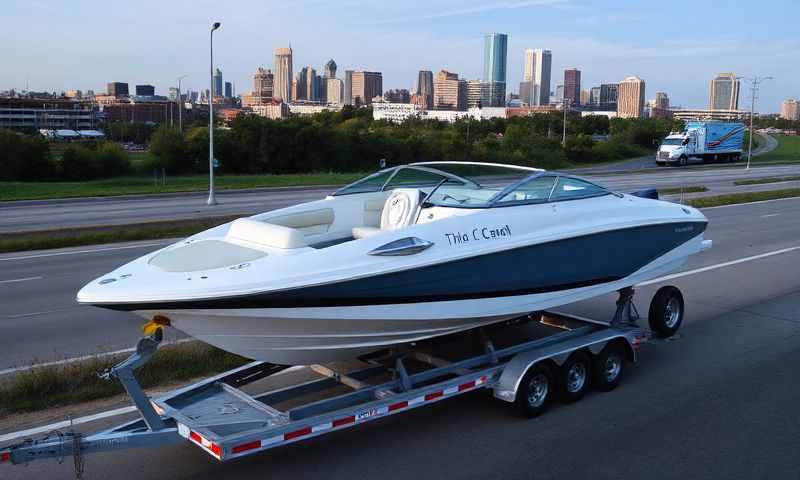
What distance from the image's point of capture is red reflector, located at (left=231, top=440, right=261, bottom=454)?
559cm

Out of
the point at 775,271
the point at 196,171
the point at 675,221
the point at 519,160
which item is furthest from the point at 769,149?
the point at 675,221

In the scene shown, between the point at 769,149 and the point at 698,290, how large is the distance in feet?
266

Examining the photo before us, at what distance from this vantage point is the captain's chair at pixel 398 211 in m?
7.96

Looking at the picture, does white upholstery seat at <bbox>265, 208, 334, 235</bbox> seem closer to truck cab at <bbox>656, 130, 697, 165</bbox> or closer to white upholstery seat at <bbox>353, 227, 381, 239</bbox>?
white upholstery seat at <bbox>353, 227, 381, 239</bbox>

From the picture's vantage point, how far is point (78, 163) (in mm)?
52000

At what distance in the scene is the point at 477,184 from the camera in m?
8.51

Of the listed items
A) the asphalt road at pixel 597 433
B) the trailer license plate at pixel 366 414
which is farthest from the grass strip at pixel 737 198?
the trailer license plate at pixel 366 414

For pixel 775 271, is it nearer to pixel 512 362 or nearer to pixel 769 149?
pixel 512 362

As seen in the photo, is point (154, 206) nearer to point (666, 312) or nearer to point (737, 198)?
point (737, 198)

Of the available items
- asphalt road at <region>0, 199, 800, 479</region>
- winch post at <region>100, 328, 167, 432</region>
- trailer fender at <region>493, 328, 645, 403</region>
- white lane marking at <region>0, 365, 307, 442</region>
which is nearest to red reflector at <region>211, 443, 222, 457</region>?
winch post at <region>100, 328, 167, 432</region>

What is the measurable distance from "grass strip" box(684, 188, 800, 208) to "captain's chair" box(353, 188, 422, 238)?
20.4 meters

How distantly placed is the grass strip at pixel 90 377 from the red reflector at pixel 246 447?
2.59m

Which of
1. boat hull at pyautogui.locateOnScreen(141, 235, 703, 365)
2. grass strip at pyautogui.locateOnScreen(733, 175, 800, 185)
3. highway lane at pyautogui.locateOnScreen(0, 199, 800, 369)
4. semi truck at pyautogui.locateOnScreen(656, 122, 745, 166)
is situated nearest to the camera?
boat hull at pyautogui.locateOnScreen(141, 235, 703, 365)

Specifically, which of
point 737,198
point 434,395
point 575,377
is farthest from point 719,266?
point 737,198
